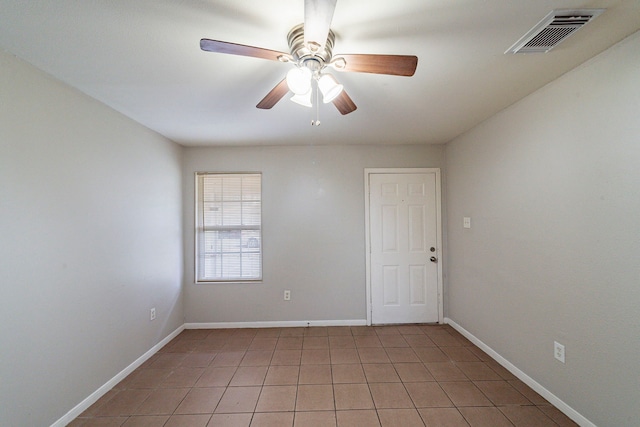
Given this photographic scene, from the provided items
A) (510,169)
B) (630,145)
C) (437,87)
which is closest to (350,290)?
(510,169)

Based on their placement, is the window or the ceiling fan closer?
the ceiling fan

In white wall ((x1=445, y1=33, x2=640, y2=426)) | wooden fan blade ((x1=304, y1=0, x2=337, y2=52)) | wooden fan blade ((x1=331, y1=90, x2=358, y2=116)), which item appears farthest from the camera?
wooden fan blade ((x1=331, y1=90, x2=358, y2=116))

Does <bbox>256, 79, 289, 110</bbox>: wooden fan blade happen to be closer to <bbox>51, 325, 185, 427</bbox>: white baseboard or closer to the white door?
the white door

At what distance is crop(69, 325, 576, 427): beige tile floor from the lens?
184 cm

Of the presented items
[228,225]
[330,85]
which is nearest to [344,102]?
[330,85]

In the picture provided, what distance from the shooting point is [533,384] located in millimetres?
2090

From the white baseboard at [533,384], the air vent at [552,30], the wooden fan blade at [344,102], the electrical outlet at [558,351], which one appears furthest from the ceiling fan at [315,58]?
the white baseboard at [533,384]

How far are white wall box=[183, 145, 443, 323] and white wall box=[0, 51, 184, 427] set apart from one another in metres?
0.78

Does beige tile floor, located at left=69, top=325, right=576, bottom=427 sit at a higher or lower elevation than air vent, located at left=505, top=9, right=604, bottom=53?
lower

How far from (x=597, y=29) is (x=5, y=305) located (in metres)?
3.56

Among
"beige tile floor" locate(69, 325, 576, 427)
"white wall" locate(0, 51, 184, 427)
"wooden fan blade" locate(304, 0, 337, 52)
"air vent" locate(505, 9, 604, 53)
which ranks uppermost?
"air vent" locate(505, 9, 604, 53)

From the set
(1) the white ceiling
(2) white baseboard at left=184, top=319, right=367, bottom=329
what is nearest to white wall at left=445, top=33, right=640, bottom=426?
(1) the white ceiling

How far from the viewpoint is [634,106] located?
4.73 ft

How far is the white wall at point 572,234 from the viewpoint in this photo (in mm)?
1480
